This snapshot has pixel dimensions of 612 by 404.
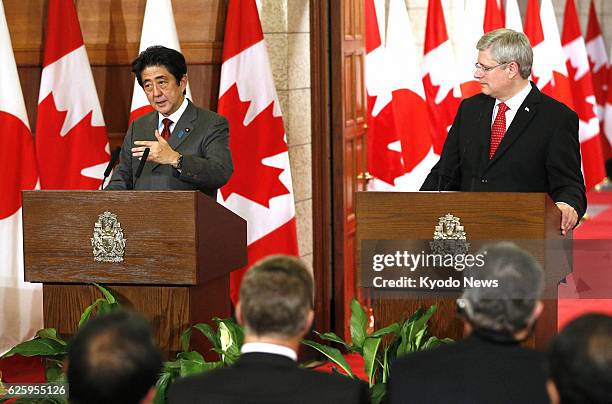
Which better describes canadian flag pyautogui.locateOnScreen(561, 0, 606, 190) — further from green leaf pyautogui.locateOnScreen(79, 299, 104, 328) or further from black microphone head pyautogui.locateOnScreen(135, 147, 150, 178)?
green leaf pyautogui.locateOnScreen(79, 299, 104, 328)

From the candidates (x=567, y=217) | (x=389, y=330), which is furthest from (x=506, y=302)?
(x=567, y=217)

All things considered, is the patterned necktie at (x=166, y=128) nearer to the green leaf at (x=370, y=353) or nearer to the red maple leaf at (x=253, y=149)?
the red maple leaf at (x=253, y=149)

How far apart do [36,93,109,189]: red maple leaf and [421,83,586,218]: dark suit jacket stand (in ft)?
8.86

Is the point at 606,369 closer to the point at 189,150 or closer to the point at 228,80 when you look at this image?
the point at 189,150

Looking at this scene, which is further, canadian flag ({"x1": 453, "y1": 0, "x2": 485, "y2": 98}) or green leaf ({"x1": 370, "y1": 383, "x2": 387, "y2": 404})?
canadian flag ({"x1": 453, "y1": 0, "x2": 485, "y2": 98})

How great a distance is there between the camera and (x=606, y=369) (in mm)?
2135

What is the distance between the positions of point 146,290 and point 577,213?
171cm

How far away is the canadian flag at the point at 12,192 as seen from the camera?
650 cm

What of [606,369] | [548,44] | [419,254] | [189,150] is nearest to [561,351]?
[606,369]

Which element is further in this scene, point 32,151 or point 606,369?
point 32,151

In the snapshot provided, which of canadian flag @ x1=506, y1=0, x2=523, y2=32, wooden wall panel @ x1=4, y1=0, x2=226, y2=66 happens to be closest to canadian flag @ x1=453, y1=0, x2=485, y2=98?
canadian flag @ x1=506, y1=0, x2=523, y2=32

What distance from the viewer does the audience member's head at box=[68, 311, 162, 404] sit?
7.22 feet

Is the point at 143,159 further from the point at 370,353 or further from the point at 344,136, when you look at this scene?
the point at 344,136

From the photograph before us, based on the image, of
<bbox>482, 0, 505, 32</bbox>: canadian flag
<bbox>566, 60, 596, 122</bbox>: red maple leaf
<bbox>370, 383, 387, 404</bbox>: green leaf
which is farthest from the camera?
<bbox>566, 60, 596, 122</bbox>: red maple leaf
